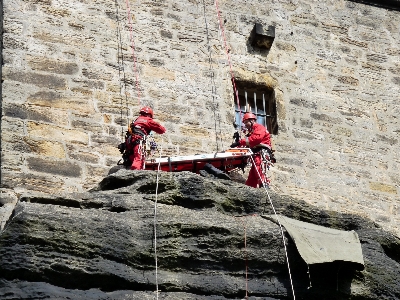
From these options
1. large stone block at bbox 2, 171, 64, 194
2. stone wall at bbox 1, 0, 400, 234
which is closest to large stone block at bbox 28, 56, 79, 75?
stone wall at bbox 1, 0, 400, 234

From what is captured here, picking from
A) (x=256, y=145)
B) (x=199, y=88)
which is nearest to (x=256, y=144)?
(x=256, y=145)

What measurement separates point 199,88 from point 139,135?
5.04 feet

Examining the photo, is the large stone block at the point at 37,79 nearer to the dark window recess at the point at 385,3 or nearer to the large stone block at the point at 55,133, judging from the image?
the large stone block at the point at 55,133

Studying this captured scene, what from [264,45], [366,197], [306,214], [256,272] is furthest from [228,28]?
[256,272]

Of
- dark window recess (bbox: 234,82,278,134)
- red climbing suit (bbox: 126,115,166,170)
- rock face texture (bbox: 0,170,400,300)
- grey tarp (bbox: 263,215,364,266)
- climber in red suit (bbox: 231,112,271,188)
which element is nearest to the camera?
rock face texture (bbox: 0,170,400,300)

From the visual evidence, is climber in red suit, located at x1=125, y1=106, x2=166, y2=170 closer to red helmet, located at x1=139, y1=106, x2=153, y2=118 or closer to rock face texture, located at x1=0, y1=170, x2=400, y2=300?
red helmet, located at x1=139, y1=106, x2=153, y2=118

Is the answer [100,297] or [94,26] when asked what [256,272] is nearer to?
[100,297]

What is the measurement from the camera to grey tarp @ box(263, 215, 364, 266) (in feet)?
26.6

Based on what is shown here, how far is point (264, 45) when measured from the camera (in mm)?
11789

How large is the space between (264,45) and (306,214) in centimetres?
338

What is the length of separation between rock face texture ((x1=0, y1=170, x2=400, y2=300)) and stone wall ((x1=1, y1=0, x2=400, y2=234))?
66.3 inches

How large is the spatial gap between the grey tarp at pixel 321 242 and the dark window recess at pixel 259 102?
2.91 metres

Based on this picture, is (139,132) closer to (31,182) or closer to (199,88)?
(31,182)

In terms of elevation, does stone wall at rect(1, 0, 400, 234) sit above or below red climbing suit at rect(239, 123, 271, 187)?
above
